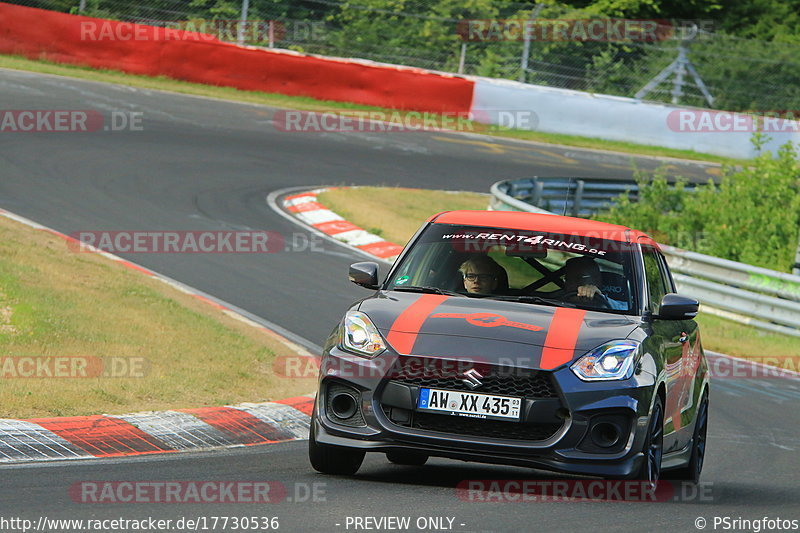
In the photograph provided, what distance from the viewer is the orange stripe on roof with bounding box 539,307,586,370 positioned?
6602 millimetres

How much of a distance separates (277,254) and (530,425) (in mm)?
10443

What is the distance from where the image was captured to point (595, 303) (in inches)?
300

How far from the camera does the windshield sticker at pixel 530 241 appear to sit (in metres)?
7.91

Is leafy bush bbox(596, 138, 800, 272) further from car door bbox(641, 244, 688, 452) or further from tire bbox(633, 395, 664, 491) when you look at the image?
tire bbox(633, 395, 664, 491)

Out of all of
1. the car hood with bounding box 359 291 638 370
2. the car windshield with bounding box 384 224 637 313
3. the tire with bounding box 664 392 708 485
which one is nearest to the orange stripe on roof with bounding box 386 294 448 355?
the car hood with bounding box 359 291 638 370

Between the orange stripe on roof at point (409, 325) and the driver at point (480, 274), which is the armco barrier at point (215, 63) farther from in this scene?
the orange stripe on roof at point (409, 325)

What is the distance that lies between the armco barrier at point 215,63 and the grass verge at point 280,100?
0.63ft

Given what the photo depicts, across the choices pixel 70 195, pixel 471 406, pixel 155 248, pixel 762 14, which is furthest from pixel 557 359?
pixel 762 14

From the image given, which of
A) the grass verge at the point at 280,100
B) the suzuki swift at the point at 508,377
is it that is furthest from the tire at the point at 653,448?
the grass verge at the point at 280,100

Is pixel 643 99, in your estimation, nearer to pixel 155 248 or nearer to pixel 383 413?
pixel 155 248

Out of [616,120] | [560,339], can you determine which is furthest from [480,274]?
[616,120]

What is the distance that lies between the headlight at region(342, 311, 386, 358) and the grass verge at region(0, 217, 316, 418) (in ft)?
6.83

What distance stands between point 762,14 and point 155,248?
32.5 m

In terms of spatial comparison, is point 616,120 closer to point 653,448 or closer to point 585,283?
point 585,283
